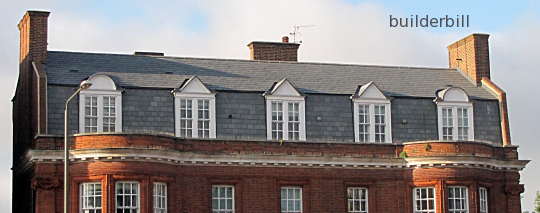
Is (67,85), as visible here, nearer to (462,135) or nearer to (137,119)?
(137,119)

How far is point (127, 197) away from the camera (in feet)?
169

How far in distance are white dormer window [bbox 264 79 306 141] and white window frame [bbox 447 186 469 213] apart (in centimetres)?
722

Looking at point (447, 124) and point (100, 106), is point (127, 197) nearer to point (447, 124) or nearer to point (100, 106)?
point (100, 106)

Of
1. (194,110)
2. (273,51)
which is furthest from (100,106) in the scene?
(273,51)

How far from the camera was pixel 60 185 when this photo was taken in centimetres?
5178

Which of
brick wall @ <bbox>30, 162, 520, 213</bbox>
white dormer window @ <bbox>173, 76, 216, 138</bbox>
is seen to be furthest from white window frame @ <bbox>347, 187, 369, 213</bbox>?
white dormer window @ <bbox>173, 76, 216, 138</bbox>

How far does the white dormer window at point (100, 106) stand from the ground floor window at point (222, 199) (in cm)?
510

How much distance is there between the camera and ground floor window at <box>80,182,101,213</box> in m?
51.4

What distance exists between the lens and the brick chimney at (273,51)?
207 ft

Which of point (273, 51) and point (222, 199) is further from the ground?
point (273, 51)

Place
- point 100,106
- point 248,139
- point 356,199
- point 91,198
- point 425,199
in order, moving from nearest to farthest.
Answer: point 91,198
point 100,106
point 248,139
point 425,199
point 356,199

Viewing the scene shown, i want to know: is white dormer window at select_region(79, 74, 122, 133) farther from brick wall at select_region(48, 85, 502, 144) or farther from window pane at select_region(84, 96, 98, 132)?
brick wall at select_region(48, 85, 502, 144)

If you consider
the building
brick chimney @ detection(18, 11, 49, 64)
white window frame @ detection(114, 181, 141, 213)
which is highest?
brick chimney @ detection(18, 11, 49, 64)

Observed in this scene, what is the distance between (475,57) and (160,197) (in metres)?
19.6
